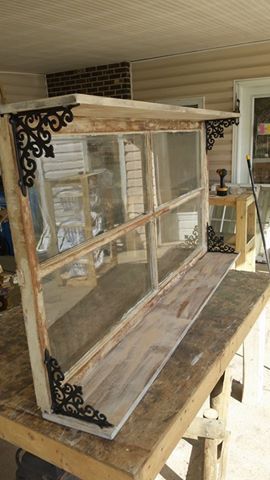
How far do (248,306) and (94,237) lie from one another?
1011mm

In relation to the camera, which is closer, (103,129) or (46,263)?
(46,263)

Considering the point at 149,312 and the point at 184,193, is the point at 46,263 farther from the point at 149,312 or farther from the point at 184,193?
the point at 184,193

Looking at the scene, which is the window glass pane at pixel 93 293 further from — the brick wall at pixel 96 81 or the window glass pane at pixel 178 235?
the brick wall at pixel 96 81

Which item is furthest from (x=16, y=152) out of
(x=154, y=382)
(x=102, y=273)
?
(x=154, y=382)

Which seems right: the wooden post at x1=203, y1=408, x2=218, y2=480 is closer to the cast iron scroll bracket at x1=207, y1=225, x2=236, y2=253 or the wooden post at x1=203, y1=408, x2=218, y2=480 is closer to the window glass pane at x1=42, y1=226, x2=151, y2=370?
the window glass pane at x1=42, y1=226, x2=151, y2=370

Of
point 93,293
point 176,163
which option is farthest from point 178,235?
point 93,293

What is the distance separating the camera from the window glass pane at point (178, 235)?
85.8 inches

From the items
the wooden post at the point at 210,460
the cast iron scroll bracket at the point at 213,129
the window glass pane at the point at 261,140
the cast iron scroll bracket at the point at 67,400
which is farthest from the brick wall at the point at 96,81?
the cast iron scroll bracket at the point at 67,400

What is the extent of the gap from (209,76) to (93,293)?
4366mm

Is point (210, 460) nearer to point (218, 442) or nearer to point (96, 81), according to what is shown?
point (218, 442)

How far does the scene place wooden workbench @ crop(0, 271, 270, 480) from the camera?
3.79ft

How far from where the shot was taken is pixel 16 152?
1.10 m

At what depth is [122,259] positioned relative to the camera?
1874 mm

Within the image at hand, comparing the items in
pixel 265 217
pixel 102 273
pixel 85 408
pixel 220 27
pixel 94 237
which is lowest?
pixel 265 217
